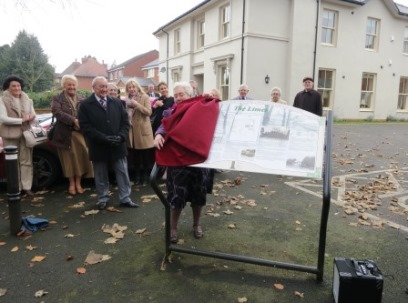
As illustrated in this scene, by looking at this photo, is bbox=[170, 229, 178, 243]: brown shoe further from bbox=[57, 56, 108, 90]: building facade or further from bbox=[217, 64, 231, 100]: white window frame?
bbox=[57, 56, 108, 90]: building facade

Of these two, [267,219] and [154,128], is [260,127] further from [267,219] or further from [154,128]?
[154,128]

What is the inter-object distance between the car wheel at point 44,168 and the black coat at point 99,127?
1505 millimetres

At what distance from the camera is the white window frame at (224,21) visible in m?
18.4

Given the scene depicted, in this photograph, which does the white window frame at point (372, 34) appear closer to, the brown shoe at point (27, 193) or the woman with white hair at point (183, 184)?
the woman with white hair at point (183, 184)

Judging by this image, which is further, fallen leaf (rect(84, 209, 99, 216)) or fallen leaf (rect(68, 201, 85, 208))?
fallen leaf (rect(68, 201, 85, 208))

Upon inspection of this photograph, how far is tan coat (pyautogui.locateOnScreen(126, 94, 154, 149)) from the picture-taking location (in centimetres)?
601

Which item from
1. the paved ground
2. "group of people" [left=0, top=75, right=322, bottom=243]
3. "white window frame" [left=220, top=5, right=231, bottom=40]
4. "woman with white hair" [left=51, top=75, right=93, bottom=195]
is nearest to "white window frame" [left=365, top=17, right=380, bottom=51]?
"white window frame" [left=220, top=5, right=231, bottom=40]

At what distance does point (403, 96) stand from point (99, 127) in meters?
24.3

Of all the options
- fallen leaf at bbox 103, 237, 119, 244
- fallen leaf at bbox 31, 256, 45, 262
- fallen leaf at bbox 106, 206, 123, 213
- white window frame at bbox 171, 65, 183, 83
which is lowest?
fallen leaf at bbox 31, 256, 45, 262

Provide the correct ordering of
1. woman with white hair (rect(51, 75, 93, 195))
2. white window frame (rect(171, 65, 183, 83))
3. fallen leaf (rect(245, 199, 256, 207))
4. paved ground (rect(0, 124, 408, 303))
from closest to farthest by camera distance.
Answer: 1. paved ground (rect(0, 124, 408, 303))
2. fallen leaf (rect(245, 199, 256, 207))
3. woman with white hair (rect(51, 75, 93, 195))
4. white window frame (rect(171, 65, 183, 83))

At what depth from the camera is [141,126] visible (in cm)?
611

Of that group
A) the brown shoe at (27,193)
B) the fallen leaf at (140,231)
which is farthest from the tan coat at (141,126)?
the fallen leaf at (140,231)

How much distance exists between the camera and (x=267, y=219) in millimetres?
4570

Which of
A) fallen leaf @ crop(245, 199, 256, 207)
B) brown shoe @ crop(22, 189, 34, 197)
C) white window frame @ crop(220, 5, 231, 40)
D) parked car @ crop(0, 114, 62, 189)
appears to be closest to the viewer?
fallen leaf @ crop(245, 199, 256, 207)
